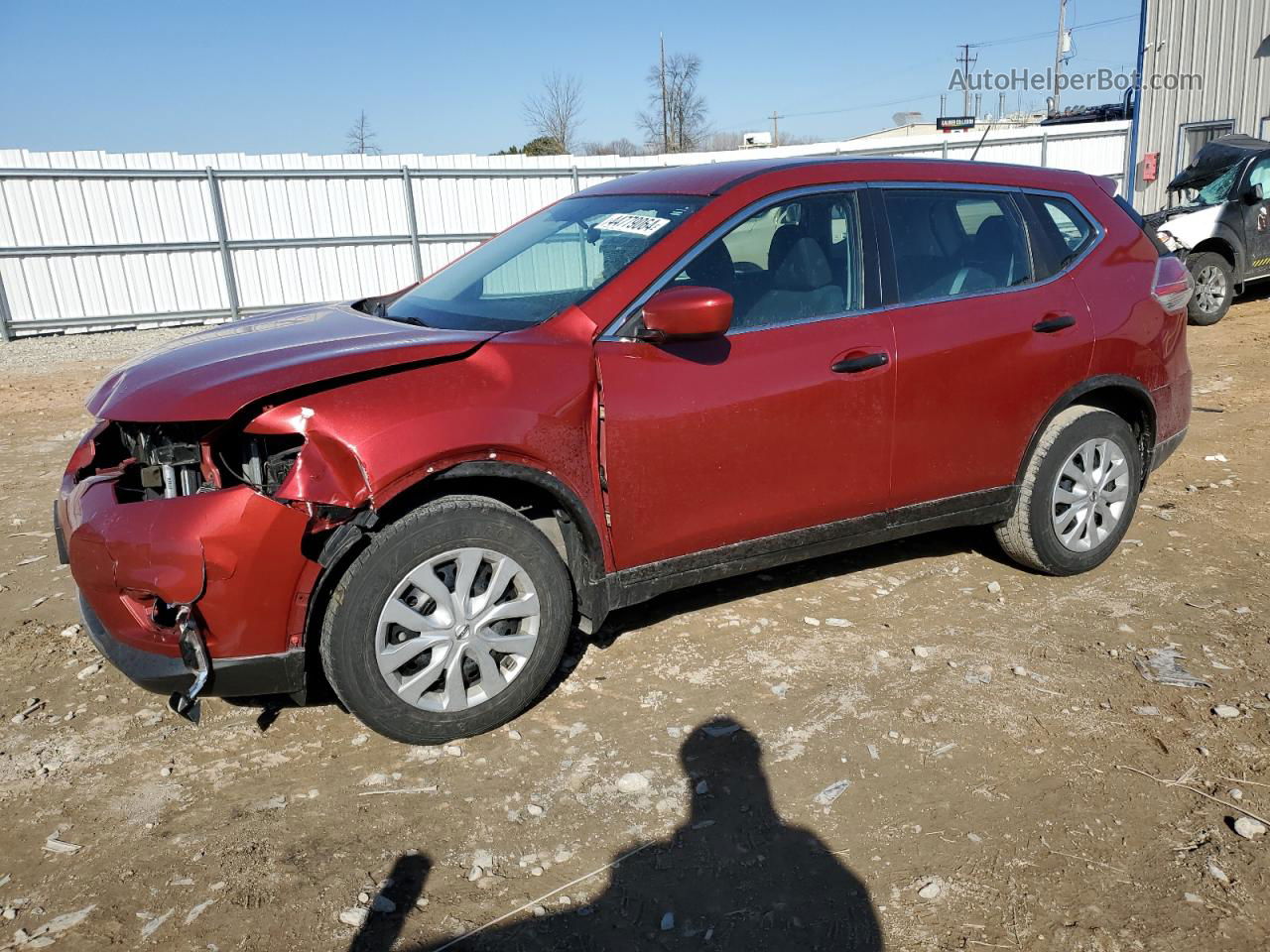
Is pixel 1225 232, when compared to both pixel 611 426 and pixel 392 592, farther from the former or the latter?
pixel 392 592

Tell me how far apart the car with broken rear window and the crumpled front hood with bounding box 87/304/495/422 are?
34.6ft

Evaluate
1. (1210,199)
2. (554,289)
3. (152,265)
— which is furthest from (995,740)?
(152,265)

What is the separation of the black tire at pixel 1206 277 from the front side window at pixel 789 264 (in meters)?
9.52

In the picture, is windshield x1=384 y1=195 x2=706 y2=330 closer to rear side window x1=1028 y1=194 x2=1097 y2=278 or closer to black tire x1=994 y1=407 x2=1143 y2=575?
rear side window x1=1028 y1=194 x2=1097 y2=278

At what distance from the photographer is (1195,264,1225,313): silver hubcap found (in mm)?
11297

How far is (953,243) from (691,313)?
1500 millimetres

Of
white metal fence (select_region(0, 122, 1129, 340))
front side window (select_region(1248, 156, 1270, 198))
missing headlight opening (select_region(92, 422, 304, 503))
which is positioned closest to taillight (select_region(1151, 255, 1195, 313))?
missing headlight opening (select_region(92, 422, 304, 503))

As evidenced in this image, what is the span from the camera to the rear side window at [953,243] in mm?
3801

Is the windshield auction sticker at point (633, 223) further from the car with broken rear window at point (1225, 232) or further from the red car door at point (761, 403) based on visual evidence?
the car with broken rear window at point (1225, 232)

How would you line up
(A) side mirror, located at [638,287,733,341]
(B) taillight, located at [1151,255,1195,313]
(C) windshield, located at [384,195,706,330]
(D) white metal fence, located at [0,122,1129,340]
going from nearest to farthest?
(A) side mirror, located at [638,287,733,341] → (C) windshield, located at [384,195,706,330] → (B) taillight, located at [1151,255,1195,313] → (D) white metal fence, located at [0,122,1129,340]

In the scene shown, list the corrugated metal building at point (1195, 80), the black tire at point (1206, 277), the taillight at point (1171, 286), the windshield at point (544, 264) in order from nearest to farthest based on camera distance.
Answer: the windshield at point (544, 264), the taillight at point (1171, 286), the black tire at point (1206, 277), the corrugated metal building at point (1195, 80)

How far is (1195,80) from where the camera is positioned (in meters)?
18.9

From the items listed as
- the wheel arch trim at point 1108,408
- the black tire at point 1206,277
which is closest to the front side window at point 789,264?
the wheel arch trim at point 1108,408

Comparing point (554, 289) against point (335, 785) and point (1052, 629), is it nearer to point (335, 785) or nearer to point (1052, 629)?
point (335, 785)
